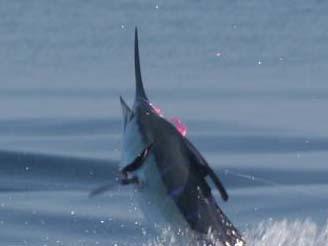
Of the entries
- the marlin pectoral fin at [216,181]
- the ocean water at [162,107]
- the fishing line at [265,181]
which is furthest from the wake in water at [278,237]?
the fishing line at [265,181]

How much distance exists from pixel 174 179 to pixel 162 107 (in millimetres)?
7139

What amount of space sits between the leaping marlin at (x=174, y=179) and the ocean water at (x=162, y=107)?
8 cm

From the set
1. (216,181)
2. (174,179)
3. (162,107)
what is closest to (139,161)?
(174,179)

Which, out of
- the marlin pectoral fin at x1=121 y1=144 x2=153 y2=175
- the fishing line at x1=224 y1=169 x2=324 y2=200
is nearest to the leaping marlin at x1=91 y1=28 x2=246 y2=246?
the marlin pectoral fin at x1=121 y1=144 x2=153 y2=175

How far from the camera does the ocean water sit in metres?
7.64

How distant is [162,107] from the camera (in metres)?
11.2

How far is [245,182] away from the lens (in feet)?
28.5

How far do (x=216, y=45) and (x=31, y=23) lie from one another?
269 centimetres

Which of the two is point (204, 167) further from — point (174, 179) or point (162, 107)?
point (162, 107)

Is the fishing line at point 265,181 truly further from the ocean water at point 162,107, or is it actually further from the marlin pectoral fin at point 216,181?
the marlin pectoral fin at point 216,181

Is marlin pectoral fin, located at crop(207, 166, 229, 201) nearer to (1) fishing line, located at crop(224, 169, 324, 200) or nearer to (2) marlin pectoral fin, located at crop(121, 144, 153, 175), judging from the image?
(2) marlin pectoral fin, located at crop(121, 144, 153, 175)

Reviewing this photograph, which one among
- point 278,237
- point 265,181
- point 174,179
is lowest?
point 265,181

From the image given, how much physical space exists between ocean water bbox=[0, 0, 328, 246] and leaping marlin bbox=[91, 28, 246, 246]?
82mm

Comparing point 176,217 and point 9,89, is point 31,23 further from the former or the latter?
point 176,217
